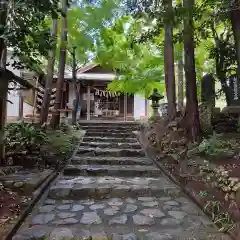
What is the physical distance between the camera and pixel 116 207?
4.51 metres

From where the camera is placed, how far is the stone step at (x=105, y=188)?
504 centimetres

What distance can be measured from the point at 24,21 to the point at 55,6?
516mm

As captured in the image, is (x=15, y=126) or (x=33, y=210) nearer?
(x=33, y=210)

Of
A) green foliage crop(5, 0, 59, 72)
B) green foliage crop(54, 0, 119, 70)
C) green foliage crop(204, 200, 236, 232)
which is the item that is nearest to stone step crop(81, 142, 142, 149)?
green foliage crop(54, 0, 119, 70)

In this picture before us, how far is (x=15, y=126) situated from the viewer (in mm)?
7082

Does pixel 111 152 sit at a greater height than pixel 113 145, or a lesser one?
lesser

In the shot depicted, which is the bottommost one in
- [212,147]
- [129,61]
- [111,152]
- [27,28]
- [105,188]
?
[105,188]

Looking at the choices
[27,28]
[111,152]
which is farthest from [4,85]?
[111,152]

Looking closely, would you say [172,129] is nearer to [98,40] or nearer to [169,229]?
[169,229]

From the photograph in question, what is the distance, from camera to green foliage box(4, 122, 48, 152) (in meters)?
6.48

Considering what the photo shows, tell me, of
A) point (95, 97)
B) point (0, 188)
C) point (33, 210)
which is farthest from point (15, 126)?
point (95, 97)

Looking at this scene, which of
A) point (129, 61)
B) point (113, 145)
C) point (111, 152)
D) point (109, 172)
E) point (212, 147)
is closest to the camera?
point (212, 147)

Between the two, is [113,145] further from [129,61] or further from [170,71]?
[129,61]

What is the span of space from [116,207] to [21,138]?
3367 millimetres
